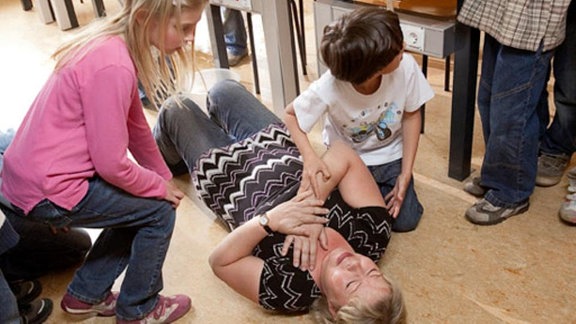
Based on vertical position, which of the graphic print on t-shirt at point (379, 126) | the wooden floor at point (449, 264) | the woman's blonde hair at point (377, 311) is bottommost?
the wooden floor at point (449, 264)

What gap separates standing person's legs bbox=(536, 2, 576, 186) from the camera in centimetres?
171

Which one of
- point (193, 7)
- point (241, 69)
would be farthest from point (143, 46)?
point (241, 69)

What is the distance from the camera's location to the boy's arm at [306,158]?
5.48ft

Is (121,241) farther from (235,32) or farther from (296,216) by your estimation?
(235,32)

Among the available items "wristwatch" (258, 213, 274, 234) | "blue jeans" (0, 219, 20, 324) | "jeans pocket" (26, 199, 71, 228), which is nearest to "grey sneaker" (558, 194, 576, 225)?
"wristwatch" (258, 213, 274, 234)

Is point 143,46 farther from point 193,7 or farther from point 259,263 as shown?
point 259,263

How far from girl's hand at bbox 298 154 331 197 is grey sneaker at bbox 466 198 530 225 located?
1.71ft

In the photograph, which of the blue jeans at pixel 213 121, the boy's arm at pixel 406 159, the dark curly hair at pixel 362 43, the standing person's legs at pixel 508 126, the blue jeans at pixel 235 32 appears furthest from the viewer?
the blue jeans at pixel 235 32

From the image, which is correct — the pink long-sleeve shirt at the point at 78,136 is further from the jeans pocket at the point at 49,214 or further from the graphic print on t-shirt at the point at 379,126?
the graphic print on t-shirt at the point at 379,126

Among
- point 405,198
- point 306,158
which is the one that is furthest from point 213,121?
point 405,198

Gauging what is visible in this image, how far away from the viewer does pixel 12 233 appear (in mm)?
1460

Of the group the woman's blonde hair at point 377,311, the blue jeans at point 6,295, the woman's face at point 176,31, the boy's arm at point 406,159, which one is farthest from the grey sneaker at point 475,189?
the blue jeans at point 6,295

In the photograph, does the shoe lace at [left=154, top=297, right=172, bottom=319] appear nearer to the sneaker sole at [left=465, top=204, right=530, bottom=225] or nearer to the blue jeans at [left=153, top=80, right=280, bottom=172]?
the blue jeans at [left=153, top=80, right=280, bottom=172]

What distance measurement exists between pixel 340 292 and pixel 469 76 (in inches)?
32.9
